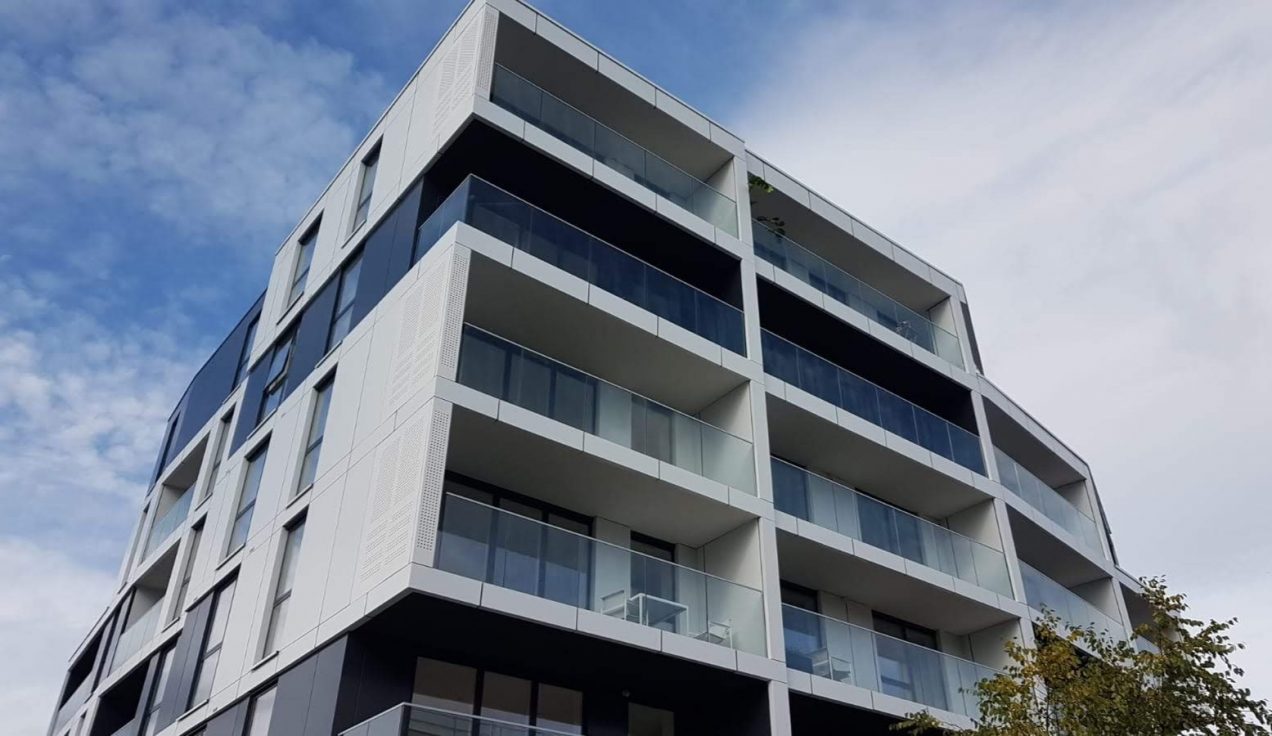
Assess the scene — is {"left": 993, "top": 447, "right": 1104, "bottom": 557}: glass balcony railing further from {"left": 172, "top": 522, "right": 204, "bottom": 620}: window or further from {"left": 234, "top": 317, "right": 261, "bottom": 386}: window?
{"left": 172, "top": 522, "right": 204, "bottom": 620}: window

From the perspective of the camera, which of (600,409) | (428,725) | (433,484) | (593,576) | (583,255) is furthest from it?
(583,255)

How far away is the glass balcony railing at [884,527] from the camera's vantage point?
65.5 feet

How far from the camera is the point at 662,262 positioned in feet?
70.2

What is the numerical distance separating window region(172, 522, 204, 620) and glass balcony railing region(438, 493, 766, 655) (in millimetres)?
10455

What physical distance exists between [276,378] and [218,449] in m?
3.55

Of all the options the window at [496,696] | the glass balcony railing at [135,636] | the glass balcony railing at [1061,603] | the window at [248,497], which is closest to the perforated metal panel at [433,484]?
the window at [496,696]

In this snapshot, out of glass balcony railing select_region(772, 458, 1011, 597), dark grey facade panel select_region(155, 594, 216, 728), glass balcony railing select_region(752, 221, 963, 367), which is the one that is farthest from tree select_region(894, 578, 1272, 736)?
dark grey facade panel select_region(155, 594, 216, 728)

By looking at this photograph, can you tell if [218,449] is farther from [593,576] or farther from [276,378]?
[593,576]

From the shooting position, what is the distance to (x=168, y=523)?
26.0 meters

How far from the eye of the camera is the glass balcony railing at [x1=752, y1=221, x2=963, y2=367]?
2338 cm

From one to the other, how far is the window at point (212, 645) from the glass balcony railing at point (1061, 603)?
15954 mm

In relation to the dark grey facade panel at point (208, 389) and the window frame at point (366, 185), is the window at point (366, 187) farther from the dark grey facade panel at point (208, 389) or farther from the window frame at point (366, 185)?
the dark grey facade panel at point (208, 389)

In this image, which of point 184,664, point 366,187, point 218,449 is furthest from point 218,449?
point 366,187

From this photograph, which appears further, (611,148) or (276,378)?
(276,378)
